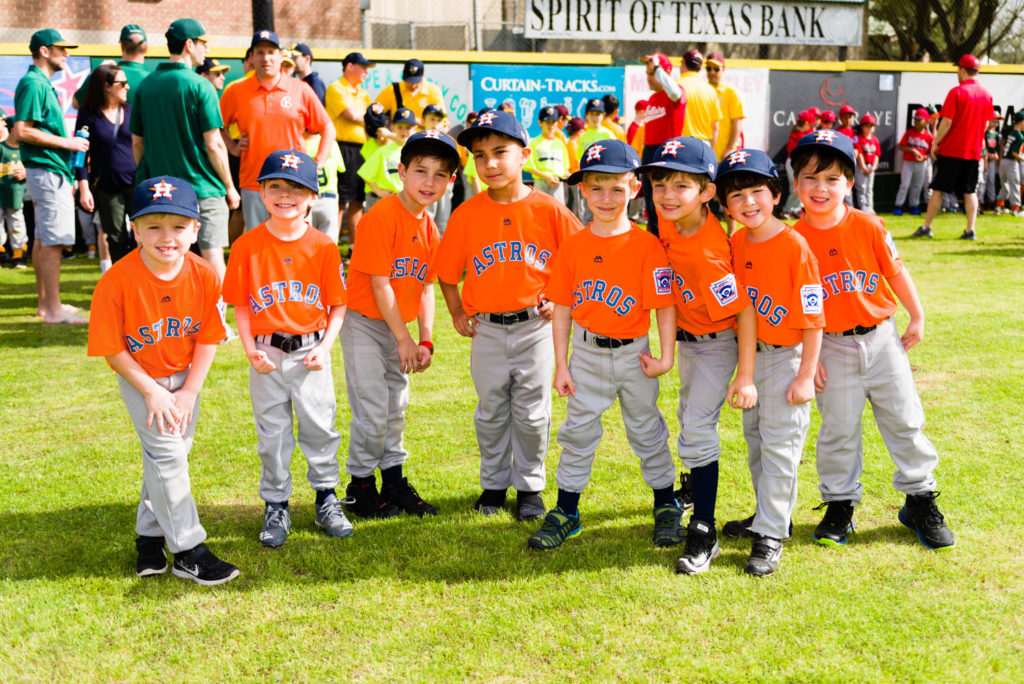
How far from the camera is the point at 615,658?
9.16 feet

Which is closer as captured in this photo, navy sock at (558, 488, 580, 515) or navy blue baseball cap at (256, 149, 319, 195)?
navy blue baseball cap at (256, 149, 319, 195)

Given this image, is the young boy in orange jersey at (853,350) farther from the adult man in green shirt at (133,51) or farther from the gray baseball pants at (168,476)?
the adult man in green shirt at (133,51)

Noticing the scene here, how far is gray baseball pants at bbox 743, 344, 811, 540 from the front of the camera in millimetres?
3393

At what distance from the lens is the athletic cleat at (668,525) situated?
3.59 m

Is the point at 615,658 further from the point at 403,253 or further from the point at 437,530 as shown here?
the point at 403,253

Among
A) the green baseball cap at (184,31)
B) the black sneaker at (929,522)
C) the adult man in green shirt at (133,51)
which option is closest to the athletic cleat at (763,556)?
the black sneaker at (929,522)

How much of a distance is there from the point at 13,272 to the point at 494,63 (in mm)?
6816

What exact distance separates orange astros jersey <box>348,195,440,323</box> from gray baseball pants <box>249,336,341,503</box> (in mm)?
345

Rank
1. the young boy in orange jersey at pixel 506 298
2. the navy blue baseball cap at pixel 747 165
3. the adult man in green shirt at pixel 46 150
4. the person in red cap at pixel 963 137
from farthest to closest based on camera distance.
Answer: the person in red cap at pixel 963 137 → the adult man in green shirt at pixel 46 150 → the young boy in orange jersey at pixel 506 298 → the navy blue baseball cap at pixel 747 165

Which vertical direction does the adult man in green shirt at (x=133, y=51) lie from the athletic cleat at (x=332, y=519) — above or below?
above

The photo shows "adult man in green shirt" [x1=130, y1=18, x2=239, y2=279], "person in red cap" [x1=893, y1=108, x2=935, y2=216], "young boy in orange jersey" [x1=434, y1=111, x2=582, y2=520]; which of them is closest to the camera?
"young boy in orange jersey" [x1=434, y1=111, x2=582, y2=520]

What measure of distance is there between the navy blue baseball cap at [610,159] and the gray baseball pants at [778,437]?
2.81 ft

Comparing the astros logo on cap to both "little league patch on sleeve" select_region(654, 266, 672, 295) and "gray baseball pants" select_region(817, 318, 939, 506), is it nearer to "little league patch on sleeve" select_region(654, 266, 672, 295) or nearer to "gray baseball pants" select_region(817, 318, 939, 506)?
"little league patch on sleeve" select_region(654, 266, 672, 295)

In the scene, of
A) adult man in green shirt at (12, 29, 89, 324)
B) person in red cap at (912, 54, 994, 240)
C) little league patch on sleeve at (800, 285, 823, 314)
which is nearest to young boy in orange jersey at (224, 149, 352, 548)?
little league patch on sleeve at (800, 285, 823, 314)
